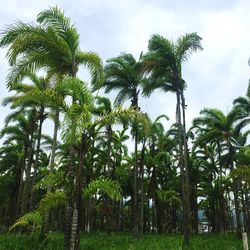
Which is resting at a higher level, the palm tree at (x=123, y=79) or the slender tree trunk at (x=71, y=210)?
the palm tree at (x=123, y=79)

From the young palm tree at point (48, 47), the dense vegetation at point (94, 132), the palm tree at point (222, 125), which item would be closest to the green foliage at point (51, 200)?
the dense vegetation at point (94, 132)

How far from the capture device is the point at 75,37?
14.1 metres

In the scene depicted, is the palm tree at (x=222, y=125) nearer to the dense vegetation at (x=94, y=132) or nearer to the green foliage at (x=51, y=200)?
the dense vegetation at (x=94, y=132)

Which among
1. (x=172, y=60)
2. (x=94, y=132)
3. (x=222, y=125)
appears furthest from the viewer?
(x=222, y=125)

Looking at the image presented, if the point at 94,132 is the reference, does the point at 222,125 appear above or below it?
above

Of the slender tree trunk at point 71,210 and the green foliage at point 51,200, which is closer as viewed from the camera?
the slender tree trunk at point 71,210

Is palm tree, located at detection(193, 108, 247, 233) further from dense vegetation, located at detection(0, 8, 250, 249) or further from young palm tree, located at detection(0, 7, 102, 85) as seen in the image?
young palm tree, located at detection(0, 7, 102, 85)

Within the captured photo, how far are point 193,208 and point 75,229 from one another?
32312 mm

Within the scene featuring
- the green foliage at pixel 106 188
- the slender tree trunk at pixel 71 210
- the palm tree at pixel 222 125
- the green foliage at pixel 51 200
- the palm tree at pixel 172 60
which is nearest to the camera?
the slender tree trunk at pixel 71 210

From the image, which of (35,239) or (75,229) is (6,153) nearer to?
(35,239)

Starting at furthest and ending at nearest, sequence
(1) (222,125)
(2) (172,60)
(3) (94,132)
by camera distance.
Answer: (1) (222,125) → (2) (172,60) → (3) (94,132)

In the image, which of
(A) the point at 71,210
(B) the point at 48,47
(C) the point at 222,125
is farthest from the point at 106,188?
(C) the point at 222,125

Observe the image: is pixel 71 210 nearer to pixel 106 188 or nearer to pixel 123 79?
pixel 106 188

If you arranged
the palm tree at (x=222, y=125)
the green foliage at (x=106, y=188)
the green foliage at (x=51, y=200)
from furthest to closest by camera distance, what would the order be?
the palm tree at (x=222, y=125) → the green foliage at (x=51, y=200) → the green foliage at (x=106, y=188)
